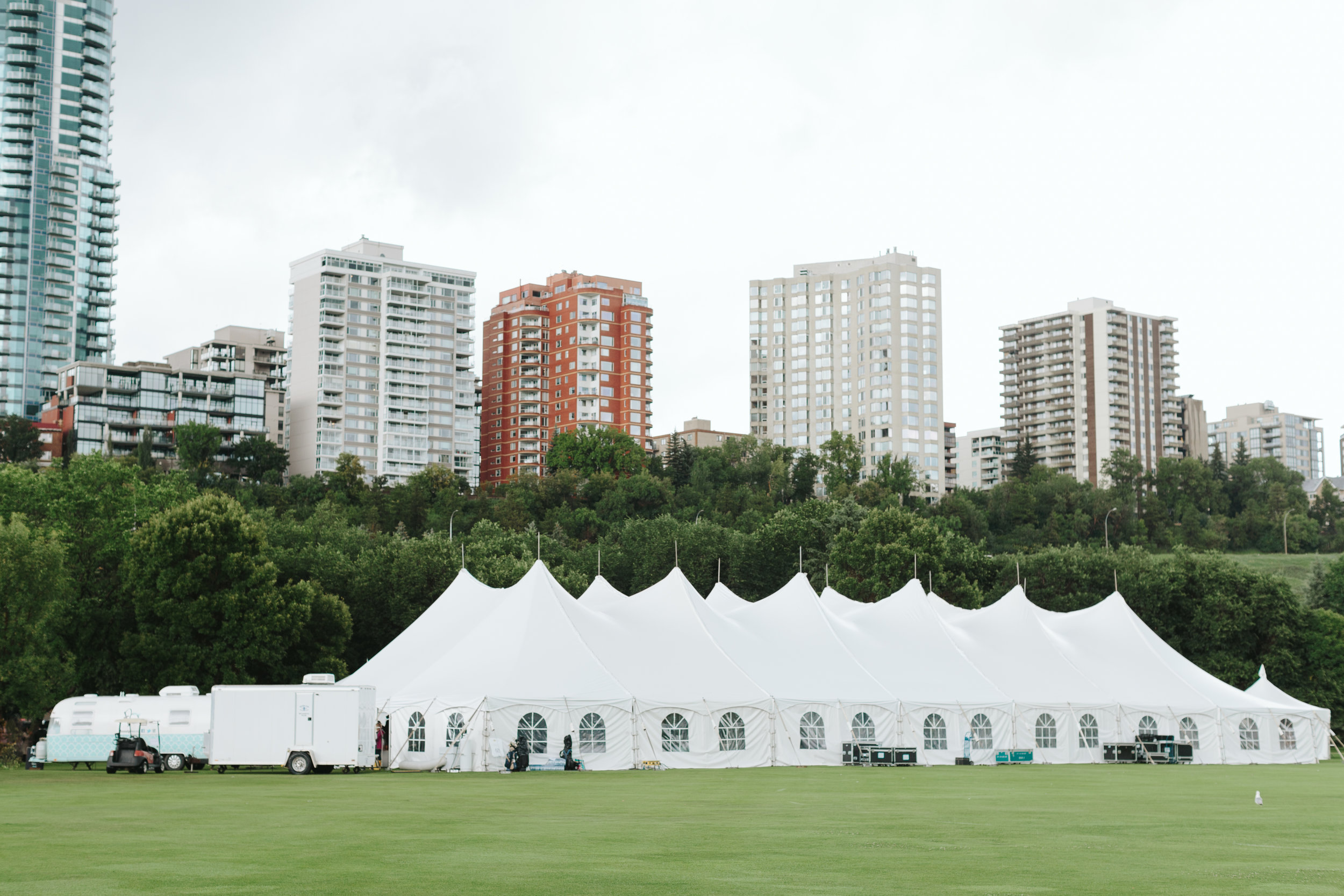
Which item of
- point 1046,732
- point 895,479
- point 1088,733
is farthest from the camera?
point 895,479

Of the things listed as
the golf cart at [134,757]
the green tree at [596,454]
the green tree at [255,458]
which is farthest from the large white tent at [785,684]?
the green tree at [255,458]

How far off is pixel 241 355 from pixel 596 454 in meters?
63.7

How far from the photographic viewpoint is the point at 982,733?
4244cm

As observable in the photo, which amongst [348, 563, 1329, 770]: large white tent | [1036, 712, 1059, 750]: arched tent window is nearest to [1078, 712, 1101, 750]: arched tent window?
[348, 563, 1329, 770]: large white tent

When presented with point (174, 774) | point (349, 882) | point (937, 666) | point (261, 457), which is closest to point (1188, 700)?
point (937, 666)

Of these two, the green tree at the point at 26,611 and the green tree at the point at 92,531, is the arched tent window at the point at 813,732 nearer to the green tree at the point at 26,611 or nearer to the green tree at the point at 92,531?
the green tree at the point at 26,611

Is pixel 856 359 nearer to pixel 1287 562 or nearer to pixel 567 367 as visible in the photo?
pixel 567 367

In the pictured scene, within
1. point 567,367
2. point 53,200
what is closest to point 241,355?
point 53,200

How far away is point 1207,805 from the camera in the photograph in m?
22.9

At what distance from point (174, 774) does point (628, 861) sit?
78.7ft

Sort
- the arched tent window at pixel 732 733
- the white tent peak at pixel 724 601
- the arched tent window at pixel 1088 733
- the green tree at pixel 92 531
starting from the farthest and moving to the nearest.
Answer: the green tree at pixel 92 531 → the white tent peak at pixel 724 601 → the arched tent window at pixel 1088 733 → the arched tent window at pixel 732 733

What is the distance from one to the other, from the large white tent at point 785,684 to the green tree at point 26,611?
984 centimetres

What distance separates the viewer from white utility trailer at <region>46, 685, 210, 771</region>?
36438 mm

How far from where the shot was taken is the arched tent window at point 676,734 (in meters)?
37.7
